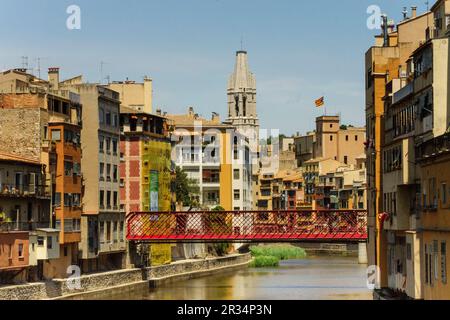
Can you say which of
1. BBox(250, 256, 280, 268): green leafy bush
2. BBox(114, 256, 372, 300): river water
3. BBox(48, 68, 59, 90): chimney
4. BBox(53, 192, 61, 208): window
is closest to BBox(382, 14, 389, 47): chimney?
BBox(114, 256, 372, 300): river water

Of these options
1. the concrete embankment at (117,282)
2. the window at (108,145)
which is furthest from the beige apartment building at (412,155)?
the window at (108,145)

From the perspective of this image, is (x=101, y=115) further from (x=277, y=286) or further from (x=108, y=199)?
(x=277, y=286)

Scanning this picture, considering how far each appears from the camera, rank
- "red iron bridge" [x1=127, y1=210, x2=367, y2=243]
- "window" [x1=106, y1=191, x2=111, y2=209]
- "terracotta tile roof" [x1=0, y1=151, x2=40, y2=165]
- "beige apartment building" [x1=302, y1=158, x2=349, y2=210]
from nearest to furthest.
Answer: "terracotta tile roof" [x1=0, y1=151, x2=40, y2=165] < "red iron bridge" [x1=127, y1=210, x2=367, y2=243] < "window" [x1=106, y1=191, x2=111, y2=209] < "beige apartment building" [x1=302, y1=158, x2=349, y2=210]

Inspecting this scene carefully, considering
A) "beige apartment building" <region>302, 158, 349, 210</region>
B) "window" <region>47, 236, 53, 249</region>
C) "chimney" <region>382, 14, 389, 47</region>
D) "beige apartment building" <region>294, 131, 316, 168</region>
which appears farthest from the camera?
Answer: "beige apartment building" <region>294, 131, 316, 168</region>

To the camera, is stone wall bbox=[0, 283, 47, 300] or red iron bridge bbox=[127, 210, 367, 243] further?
red iron bridge bbox=[127, 210, 367, 243]

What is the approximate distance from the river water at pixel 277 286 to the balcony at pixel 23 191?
26.4 feet

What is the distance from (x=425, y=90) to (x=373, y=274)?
11.5m

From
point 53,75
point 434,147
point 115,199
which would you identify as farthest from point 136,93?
point 434,147

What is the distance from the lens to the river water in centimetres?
5603

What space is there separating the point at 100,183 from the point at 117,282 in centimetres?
569

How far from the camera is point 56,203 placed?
53.5m

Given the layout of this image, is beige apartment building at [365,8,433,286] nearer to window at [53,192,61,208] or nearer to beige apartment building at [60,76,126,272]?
window at [53,192,61,208]

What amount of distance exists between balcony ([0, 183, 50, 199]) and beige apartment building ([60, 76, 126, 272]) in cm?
642
